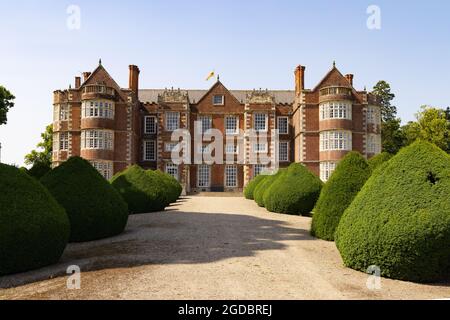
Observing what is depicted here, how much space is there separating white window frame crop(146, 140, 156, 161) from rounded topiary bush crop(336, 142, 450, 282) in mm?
36286

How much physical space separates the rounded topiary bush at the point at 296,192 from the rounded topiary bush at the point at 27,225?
11403mm

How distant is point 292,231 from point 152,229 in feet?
15.2

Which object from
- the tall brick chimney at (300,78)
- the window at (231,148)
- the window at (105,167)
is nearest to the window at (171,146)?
the window at (231,148)

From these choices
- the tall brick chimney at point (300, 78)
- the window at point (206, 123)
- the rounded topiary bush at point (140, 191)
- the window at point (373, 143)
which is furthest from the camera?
the window at point (206, 123)

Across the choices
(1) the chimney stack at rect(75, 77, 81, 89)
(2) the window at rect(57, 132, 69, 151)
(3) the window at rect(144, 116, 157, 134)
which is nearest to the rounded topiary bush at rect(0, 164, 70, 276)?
(2) the window at rect(57, 132, 69, 151)

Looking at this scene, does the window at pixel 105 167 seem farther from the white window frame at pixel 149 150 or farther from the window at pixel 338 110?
the window at pixel 338 110

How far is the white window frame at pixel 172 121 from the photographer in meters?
41.9

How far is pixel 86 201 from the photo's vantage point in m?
11.3

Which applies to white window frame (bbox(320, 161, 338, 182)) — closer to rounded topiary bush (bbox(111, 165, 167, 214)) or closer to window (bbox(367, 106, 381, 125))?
window (bbox(367, 106, 381, 125))

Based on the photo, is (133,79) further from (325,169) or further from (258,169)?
(325,169)

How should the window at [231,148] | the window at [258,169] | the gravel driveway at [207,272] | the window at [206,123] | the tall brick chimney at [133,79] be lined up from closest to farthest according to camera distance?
the gravel driveway at [207,272]
the window at [258,169]
the tall brick chimney at [133,79]
the window at [231,148]
the window at [206,123]

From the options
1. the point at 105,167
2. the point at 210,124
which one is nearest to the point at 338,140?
the point at 210,124

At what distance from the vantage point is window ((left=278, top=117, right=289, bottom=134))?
1720 inches
